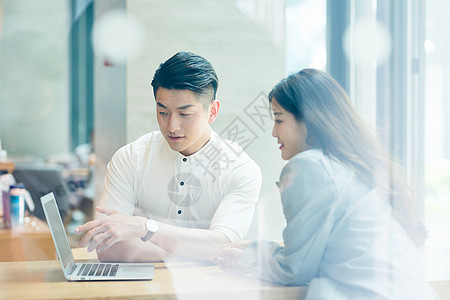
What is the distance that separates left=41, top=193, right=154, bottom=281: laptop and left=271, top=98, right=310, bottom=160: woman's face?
0.44m

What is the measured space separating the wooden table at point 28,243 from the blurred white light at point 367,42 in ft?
3.21

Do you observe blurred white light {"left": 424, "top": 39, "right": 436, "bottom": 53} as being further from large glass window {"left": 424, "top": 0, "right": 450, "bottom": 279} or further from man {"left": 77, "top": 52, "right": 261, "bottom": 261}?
man {"left": 77, "top": 52, "right": 261, "bottom": 261}

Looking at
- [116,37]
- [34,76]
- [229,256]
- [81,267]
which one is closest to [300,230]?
[229,256]

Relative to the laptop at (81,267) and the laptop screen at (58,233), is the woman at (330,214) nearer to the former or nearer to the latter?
the laptop at (81,267)

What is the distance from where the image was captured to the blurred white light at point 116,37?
128 centimetres

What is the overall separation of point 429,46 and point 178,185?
2.72 ft

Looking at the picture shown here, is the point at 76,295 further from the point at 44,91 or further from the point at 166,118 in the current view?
the point at 44,91

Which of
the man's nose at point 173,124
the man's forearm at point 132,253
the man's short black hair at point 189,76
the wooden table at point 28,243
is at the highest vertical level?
the man's short black hair at point 189,76

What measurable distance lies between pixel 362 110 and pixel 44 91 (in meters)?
1.53

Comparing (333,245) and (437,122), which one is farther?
(437,122)

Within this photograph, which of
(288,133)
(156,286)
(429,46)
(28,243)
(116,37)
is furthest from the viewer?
(28,243)

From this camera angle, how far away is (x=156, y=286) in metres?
1.11

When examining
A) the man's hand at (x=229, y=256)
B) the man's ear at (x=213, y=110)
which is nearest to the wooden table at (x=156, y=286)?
the man's hand at (x=229, y=256)

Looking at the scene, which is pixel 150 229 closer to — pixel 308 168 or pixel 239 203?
pixel 239 203
